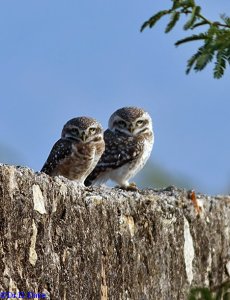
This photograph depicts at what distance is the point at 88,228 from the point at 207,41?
3.53m

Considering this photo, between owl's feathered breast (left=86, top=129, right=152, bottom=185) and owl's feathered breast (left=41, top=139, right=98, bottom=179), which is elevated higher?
owl's feathered breast (left=86, top=129, right=152, bottom=185)

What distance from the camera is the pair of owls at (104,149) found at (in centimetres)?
1075

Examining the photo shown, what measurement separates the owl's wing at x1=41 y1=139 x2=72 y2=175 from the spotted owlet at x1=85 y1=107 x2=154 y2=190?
87 centimetres

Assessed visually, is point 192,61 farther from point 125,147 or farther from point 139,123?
point 139,123

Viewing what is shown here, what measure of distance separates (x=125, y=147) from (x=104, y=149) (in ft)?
2.40

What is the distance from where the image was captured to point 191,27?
3229 millimetres

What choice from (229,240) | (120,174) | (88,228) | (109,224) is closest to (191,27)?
(88,228)

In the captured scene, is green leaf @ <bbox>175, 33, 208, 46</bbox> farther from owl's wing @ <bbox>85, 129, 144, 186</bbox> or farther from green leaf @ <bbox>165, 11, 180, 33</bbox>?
owl's wing @ <bbox>85, 129, 144, 186</bbox>

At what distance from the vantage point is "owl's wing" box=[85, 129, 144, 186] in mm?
11898

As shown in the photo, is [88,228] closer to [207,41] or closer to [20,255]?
[20,255]

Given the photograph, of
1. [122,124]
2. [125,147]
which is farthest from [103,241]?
[122,124]

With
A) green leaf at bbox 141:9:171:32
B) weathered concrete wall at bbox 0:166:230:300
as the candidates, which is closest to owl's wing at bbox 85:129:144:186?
weathered concrete wall at bbox 0:166:230:300

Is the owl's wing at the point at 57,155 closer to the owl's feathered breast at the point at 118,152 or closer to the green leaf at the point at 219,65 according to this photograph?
the owl's feathered breast at the point at 118,152

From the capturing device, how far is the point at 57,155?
1086 cm
